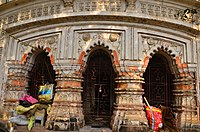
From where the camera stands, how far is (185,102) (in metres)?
6.75

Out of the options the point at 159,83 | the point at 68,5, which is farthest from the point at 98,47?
the point at 159,83

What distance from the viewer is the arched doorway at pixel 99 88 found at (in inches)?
304

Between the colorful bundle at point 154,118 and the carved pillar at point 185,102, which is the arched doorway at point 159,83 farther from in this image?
the colorful bundle at point 154,118

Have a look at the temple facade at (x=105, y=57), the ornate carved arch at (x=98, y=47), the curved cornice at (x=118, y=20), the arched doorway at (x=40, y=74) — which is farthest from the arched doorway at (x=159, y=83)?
the arched doorway at (x=40, y=74)

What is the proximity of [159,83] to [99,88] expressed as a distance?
87.2 inches

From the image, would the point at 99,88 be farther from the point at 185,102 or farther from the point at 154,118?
the point at 185,102

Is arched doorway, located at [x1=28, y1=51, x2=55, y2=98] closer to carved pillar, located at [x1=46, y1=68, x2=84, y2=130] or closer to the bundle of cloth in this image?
the bundle of cloth

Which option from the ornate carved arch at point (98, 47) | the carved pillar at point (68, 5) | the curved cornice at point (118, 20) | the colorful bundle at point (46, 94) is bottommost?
the colorful bundle at point (46, 94)

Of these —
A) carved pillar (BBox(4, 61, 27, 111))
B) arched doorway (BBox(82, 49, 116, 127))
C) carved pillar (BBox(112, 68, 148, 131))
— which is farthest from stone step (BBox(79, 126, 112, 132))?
carved pillar (BBox(4, 61, 27, 111))

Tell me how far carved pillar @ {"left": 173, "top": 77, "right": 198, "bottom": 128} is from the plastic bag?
2.16 feet

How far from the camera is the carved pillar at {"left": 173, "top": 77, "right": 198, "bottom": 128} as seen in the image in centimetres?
662

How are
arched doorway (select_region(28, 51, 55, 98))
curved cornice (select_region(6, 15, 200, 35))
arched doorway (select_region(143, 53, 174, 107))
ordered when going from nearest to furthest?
curved cornice (select_region(6, 15, 200, 35)), arched doorway (select_region(143, 53, 174, 107)), arched doorway (select_region(28, 51, 55, 98))

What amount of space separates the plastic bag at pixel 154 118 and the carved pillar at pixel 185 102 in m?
0.66

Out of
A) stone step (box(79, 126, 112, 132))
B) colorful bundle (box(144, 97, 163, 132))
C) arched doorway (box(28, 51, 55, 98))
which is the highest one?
arched doorway (box(28, 51, 55, 98))
